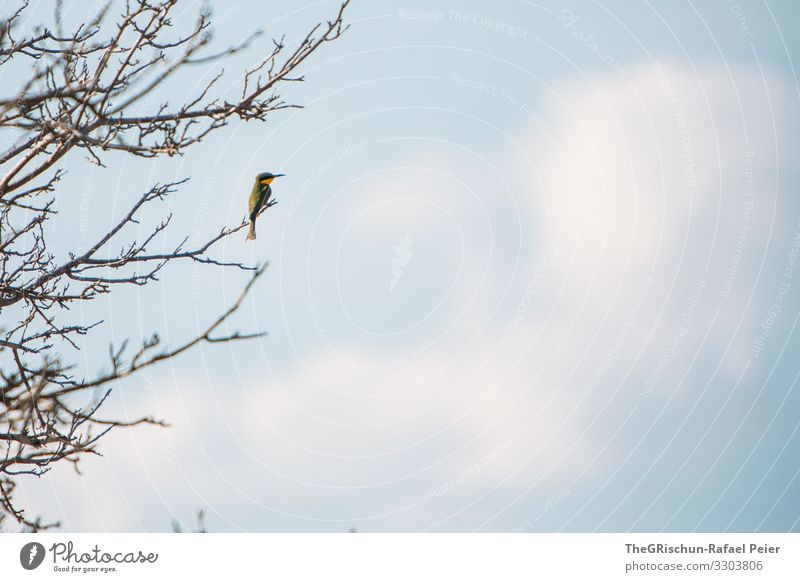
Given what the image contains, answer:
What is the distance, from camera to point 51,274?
8.08m

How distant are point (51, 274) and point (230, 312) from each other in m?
3.92

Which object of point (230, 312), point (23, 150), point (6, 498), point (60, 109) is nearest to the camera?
point (230, 312)

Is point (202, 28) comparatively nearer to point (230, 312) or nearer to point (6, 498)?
point (230, 312)
